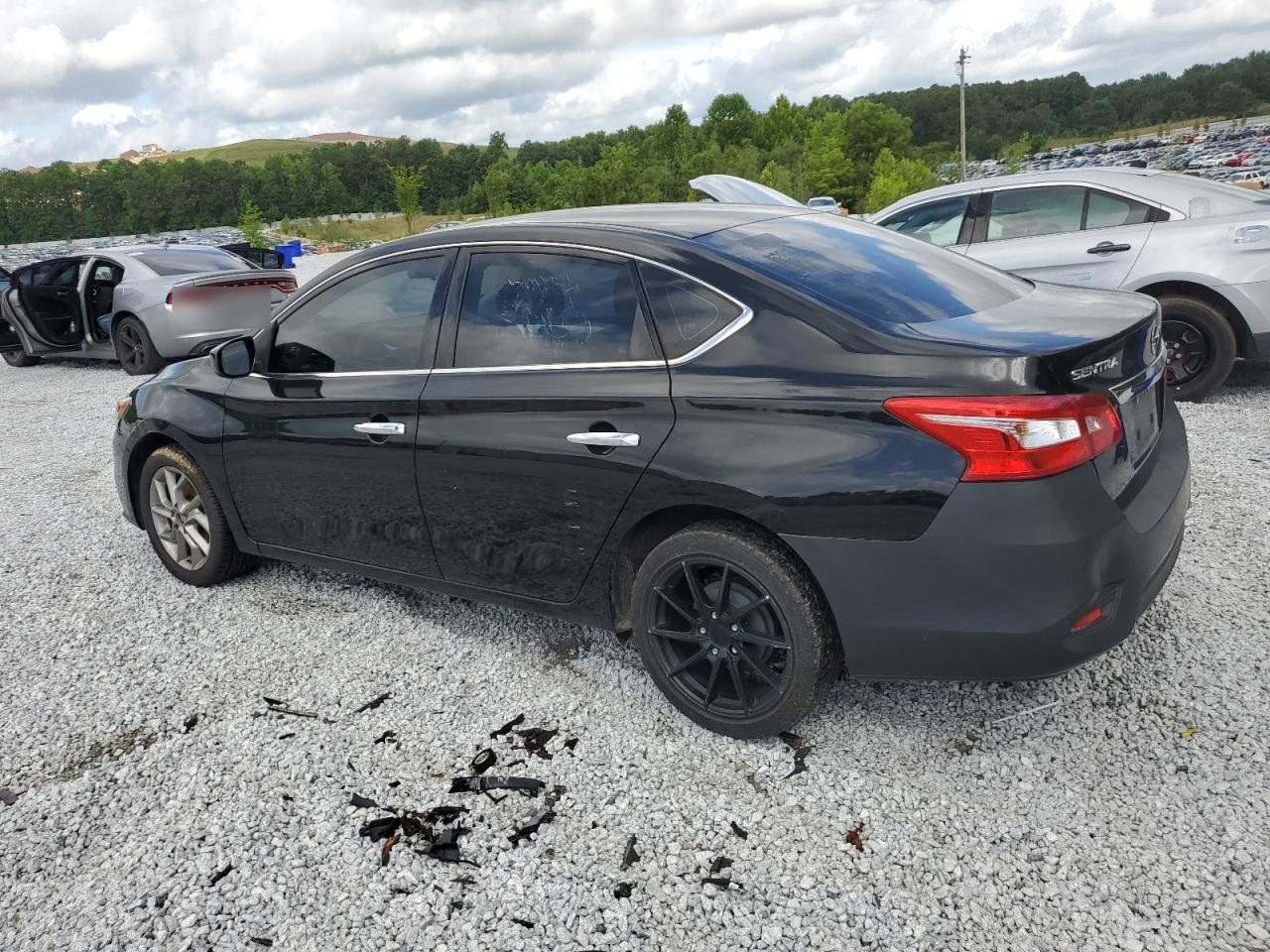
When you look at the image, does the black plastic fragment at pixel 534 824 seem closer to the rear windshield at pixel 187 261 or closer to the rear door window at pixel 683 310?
the rear door window at pixel 683 310

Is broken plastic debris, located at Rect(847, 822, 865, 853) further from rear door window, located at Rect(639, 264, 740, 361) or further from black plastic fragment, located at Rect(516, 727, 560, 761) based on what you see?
rear door window, located at Rect(639, 264, 740, 361)

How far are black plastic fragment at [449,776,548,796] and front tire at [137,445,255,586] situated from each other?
214cm

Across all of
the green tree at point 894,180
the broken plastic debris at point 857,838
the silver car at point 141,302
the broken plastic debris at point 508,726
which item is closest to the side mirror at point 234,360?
the broken plastic debris at point 508,726

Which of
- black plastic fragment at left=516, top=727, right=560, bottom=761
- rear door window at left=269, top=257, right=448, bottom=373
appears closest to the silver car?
rear door window at left=269, top=257, right=448, bottom=373

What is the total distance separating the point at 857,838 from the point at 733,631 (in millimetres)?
687

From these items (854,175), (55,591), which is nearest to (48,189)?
(854,175)

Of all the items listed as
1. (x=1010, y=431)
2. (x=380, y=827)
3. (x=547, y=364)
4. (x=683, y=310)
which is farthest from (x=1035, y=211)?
(x=380, y=827)

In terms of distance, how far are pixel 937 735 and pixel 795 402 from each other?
3.94 feet

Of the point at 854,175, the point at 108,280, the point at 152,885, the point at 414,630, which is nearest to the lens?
the point at 152,885

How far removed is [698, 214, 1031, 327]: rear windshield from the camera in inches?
113

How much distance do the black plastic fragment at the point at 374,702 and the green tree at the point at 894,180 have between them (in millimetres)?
70291

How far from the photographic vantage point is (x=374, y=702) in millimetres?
3441

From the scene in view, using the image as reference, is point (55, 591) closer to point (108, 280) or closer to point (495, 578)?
point (495, 578)

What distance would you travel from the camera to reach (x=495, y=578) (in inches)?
136
